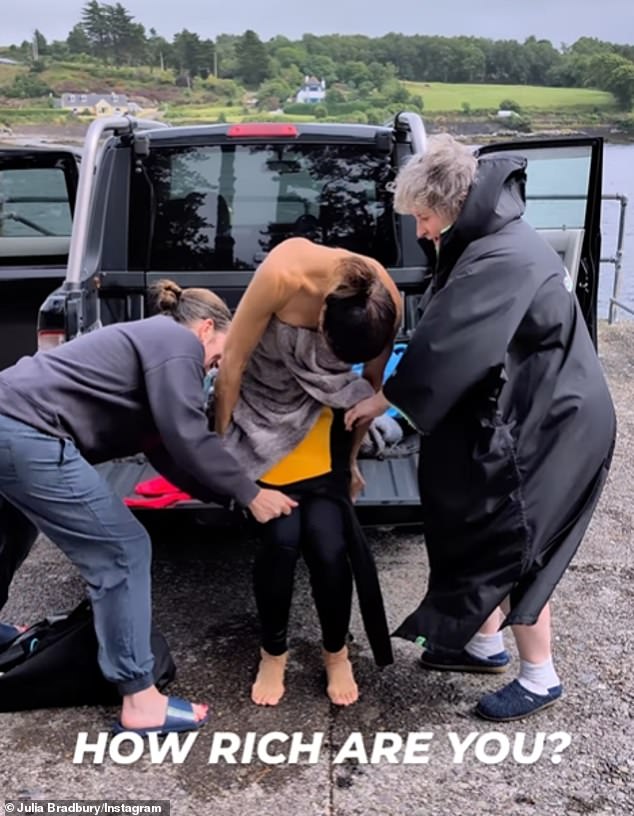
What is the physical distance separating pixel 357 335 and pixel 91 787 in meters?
1.55

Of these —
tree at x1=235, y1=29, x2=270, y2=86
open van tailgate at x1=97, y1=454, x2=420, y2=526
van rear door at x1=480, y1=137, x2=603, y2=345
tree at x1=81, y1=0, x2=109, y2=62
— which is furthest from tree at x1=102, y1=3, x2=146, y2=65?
open van tailgate at x1=97, y1=454, x2=420, y2=526

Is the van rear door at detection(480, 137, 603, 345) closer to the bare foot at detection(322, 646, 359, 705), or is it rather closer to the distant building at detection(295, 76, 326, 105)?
the distant building at detection(295, 76, 326, 105)

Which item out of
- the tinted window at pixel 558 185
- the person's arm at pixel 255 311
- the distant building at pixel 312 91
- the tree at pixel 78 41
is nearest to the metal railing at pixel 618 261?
the tinted window at pixel 558 185

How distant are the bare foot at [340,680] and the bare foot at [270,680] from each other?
16cm

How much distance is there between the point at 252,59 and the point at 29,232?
2.08 meters

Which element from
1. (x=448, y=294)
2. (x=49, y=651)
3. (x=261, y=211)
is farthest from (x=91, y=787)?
(x=261, y=211)

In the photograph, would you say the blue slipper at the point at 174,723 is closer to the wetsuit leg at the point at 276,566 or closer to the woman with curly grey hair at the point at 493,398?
the wetsuit leg at the point at 276,566

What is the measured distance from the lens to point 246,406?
305cm

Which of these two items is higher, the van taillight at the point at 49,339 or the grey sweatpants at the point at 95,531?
the van taillight at the point at 49,339

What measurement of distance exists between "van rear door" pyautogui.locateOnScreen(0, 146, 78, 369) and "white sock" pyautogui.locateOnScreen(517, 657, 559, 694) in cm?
367

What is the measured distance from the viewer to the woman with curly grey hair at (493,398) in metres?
2.66

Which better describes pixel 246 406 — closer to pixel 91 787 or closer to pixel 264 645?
pixel 264 645

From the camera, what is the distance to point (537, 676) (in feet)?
10.0

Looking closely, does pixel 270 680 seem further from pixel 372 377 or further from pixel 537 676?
pixel 372 377
